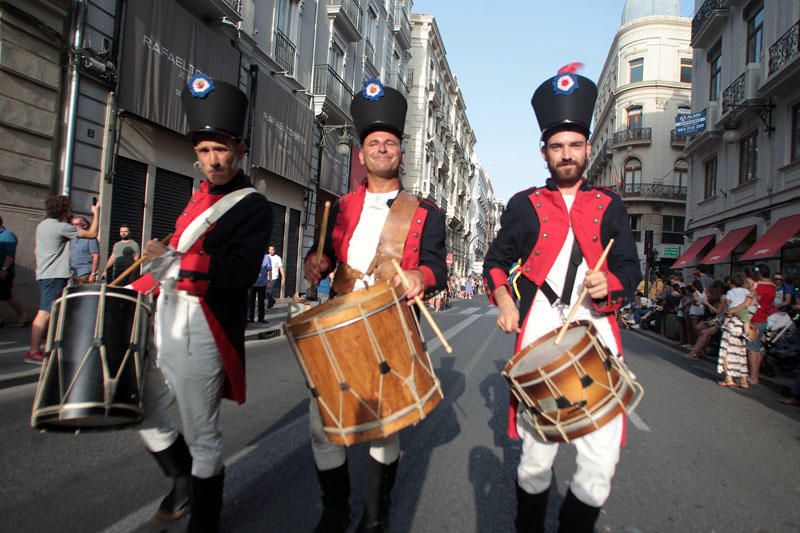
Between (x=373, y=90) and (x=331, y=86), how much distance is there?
2143 centimetres

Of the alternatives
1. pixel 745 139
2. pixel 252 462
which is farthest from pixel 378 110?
pixel 745 139

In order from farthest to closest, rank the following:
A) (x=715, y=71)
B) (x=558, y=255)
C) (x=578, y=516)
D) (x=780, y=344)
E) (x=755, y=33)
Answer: (x=715, y=71)
(x=755, y=33)
(x=780, y=344)
(x=558, y=255)
(x=578, y=516)

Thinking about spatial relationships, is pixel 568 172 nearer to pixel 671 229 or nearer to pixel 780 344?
pixel 780 344

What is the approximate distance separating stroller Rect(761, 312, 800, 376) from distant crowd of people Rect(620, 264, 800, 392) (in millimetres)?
93

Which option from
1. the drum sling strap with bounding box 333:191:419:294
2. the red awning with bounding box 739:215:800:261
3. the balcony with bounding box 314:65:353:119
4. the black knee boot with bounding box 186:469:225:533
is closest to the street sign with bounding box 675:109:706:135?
the red awning with bounding box 739:215:800:261

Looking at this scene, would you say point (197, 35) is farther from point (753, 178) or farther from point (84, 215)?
point (753, 178)

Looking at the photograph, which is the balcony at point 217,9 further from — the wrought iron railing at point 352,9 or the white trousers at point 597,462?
the white trousers at point 597,462

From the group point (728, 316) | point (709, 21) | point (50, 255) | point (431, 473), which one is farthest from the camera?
point (709, 21)

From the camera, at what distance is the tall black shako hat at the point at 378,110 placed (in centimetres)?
292

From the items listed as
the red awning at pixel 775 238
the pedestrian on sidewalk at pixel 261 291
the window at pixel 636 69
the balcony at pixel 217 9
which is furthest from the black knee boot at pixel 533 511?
the window at pixel 636 69

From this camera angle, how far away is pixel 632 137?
44.2 m

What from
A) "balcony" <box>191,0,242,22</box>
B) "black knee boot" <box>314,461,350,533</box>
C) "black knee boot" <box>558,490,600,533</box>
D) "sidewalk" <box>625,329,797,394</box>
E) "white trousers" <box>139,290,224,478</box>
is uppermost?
"balcony" <box>191,0,242,22</box>

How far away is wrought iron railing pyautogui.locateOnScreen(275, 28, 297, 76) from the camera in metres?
19.1

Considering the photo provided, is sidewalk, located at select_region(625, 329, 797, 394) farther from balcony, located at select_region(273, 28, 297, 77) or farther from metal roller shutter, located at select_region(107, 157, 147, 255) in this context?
balcony, located at select_region(273, 28, 297, 77)
